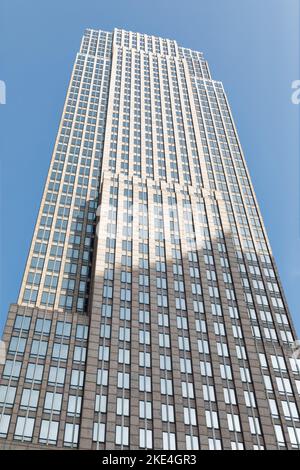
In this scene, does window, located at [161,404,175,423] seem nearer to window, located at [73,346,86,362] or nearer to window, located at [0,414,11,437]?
window, located at [73,346,86,362]

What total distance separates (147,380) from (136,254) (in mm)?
24859

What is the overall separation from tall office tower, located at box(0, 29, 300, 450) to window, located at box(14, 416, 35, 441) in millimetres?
147

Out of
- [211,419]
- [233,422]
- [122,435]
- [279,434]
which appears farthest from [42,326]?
[279,434]

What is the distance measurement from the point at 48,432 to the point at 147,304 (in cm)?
2567

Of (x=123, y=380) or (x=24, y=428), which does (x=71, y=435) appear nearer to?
(x=24, y=428)

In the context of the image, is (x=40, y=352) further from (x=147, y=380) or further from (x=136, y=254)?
(x=136, y=254)

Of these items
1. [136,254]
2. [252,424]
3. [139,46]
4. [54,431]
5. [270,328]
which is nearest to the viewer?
[54,431]

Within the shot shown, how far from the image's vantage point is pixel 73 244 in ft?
328

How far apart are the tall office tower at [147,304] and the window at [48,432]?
0.16 metres

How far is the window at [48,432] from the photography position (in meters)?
64.1

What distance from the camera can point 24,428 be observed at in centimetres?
6438

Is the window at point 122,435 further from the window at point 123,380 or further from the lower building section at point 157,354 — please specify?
the window at point 123,380

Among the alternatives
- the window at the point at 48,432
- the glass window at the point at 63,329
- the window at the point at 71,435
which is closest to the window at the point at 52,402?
the window at the point at 48,432

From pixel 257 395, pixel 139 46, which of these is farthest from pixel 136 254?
pixel 139 46
